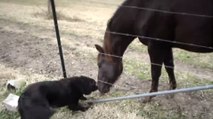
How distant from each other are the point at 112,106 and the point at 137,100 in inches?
15.8

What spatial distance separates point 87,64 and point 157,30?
6.37ft

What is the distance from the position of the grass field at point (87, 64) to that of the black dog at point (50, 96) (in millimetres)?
335

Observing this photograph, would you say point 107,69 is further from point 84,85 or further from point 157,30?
point 157,30

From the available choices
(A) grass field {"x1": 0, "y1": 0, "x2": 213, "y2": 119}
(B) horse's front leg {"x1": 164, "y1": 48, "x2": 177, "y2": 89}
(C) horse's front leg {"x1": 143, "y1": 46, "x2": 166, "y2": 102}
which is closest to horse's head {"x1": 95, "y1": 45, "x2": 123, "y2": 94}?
(A) grass field {"x1": 0, "y1": 0, "x2": 213, "y2": 119}

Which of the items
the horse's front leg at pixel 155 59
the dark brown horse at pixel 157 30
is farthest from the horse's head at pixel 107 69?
the horse's front leg at pixel 155 59

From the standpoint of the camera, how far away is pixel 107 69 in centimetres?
512

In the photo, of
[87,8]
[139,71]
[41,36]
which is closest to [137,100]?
[139,71]

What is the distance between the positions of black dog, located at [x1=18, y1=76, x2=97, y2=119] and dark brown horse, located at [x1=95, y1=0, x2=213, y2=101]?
452 millimetres

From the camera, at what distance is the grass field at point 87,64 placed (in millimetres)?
4977

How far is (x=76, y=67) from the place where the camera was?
6.21 meters

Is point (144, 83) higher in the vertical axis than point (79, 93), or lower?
lower

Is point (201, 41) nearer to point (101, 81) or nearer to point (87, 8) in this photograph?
point (101, 81)

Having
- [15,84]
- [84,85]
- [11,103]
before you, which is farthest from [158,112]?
[15,84]

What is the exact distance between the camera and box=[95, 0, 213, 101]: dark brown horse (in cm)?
451
